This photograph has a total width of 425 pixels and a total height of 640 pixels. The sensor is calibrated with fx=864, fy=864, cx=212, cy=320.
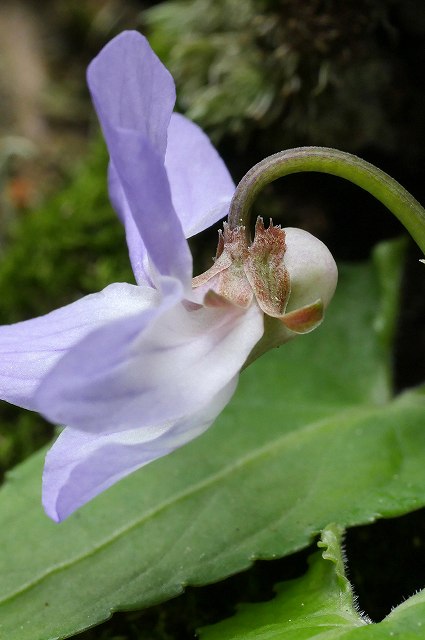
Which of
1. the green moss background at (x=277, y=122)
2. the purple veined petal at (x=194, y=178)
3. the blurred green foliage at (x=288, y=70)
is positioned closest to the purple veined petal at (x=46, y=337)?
the purple veined petal at (x=194, y=178)

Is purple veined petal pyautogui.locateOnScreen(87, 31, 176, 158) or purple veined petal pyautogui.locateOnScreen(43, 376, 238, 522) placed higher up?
purple veined petal pyautogui.locateOnScreen(87, 31, 176, 158)

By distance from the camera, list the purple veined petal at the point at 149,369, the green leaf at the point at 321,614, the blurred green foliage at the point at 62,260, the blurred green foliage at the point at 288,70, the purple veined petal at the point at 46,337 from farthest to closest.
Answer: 1. the blurred green foliage at the point at 62,260
2. the blurred green foliage at the point at 288,70
3. the purple veined petal at the point at 46,337
4. the green leaf at the point at 321,614
5. the purple veined petal at the point at 149,369

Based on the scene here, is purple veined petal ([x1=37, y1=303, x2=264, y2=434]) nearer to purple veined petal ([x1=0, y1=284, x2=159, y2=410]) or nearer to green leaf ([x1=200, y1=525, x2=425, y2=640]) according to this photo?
purple veined petal ([x1=0, y1=284, x2=159, y2=410])

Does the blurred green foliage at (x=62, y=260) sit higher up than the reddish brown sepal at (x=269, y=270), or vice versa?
the reddish brown sepal at (x=269, y=270)

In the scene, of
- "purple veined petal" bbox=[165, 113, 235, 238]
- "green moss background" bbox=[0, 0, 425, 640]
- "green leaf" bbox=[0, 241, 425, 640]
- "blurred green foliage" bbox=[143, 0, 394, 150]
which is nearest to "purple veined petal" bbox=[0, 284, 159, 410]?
"purple veined petal" bbox=[165, 113, 235, 238]

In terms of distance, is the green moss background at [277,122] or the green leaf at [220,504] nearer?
the green leaf at [220,504]

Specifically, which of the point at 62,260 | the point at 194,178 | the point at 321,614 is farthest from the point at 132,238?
the point at 62,260

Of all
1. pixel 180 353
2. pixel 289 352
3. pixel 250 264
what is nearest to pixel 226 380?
pixel 180 353

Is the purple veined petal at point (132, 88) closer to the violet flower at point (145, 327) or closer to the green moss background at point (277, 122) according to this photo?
the violet flower at point (145, 327)
